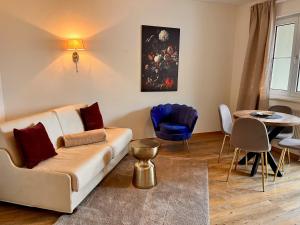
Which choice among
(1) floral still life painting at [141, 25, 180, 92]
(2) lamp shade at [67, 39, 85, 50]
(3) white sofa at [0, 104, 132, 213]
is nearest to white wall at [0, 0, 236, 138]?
(1) floral still life painting at [141, 25, 180, 92]

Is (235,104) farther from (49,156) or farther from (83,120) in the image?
(49,156)

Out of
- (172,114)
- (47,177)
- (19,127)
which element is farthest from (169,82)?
Result: (47,177)

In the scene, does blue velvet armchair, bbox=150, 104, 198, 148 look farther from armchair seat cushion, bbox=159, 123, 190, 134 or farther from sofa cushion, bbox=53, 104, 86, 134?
sofa cushion, bbox=53, 104, 86, 134

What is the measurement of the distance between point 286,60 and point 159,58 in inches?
85.1

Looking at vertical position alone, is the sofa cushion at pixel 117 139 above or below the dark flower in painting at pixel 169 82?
below

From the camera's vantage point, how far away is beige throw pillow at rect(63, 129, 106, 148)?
291 centimetres

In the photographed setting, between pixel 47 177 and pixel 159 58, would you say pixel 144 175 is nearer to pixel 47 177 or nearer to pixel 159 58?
pixel 47 177

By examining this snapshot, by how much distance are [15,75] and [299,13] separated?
4.49m

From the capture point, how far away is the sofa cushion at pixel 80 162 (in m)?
2.17

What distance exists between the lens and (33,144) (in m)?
2.31

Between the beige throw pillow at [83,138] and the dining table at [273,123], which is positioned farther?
the beige throw pillow at [83,138]

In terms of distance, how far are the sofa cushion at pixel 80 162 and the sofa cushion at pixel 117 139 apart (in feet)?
0.41

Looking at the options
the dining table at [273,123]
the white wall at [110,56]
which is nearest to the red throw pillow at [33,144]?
the white wall at [110,56]

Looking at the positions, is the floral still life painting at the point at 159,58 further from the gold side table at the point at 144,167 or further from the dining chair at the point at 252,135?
the dining chair at the point at 252,135
